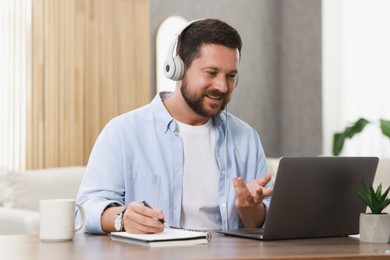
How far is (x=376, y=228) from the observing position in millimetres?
1856

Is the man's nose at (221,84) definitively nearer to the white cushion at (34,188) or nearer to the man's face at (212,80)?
the man's face at (212,80)

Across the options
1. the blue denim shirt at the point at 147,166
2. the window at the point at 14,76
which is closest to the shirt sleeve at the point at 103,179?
the blue denim shirt at the point at 147,166

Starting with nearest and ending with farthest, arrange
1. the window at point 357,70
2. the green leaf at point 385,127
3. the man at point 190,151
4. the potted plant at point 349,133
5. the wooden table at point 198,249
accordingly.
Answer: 1. the wooden table at point 198,249
2. the man at point 190,151
3. the green leaf at point 385,127
4. the potted plant at point 349,133
5. the window at point 357,70

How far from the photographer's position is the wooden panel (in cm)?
421

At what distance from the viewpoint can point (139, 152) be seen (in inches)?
88.2

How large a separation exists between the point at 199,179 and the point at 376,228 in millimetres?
631

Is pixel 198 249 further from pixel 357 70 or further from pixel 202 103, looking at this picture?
pixel 357 70

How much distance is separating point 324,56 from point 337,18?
0.99 ft

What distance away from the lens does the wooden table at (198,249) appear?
1514 millimetres

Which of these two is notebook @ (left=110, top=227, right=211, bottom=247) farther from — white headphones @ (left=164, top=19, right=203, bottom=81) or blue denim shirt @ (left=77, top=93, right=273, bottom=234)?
white headphones @ (left=164, top=19, right=203, bottom=81)

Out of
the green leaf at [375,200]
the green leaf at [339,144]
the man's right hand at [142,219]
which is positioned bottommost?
the man's right hand at [142,219]

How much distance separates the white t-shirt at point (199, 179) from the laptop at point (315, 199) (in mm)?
295

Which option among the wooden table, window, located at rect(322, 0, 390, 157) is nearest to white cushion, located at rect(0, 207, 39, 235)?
the wooden table

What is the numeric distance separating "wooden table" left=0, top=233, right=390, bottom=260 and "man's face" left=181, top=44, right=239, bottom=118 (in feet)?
1.85
